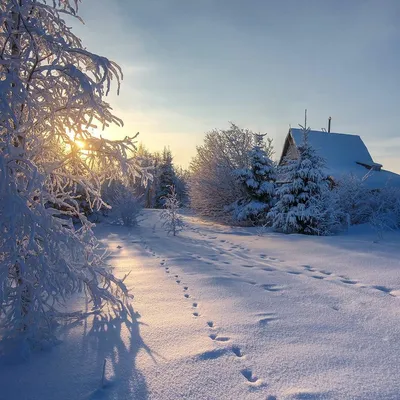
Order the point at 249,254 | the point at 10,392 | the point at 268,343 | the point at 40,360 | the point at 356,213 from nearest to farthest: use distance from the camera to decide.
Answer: the point at 10,392, the point at 40,360, the point at 268,343, the point at 249,254, the point at 356,213

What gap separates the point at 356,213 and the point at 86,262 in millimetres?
13281

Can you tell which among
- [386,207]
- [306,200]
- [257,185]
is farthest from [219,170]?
[386,207]

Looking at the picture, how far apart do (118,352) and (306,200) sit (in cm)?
1102

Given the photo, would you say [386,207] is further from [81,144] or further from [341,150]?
[81,144]

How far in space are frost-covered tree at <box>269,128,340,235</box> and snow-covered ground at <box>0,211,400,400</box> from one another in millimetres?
6619

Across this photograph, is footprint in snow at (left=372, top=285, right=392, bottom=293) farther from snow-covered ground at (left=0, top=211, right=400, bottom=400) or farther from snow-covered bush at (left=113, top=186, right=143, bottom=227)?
snow-covered bush at (left=113, top=186, right=143, bottom=227)

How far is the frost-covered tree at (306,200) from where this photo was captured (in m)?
11.7

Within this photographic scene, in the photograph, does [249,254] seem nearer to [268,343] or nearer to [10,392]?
[268,343]

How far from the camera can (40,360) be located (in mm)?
2414

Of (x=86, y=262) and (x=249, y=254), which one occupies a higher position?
(x=86, y=262)

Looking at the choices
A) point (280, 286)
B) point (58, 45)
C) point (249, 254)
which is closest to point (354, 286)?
point (280, 286)

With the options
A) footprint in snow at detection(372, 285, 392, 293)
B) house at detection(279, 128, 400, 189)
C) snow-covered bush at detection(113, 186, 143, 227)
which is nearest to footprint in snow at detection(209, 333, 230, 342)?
footprint in snow at detection(372, 285, 392, 293)

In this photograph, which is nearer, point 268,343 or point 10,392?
point 10,392

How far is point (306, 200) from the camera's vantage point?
40.0ft
